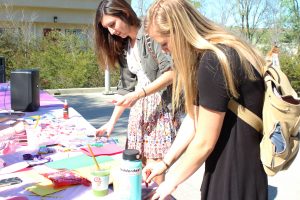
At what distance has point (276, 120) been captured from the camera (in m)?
1.11

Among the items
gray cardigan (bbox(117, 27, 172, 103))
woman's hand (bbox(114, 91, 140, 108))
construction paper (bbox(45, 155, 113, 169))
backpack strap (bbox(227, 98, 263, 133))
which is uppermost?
gray cardigan (bbox(117, 27, 172, 103))

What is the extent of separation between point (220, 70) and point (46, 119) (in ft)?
6.44

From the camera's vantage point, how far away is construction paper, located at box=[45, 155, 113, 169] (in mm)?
1657

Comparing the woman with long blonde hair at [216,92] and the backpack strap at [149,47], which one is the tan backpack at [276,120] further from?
the backpack strap at [149,47]

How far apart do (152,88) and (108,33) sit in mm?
493

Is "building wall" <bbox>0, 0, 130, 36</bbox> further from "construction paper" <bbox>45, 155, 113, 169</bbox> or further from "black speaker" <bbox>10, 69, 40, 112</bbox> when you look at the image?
"construction paper" <bbox>45, 155, 113, 169</bbox>

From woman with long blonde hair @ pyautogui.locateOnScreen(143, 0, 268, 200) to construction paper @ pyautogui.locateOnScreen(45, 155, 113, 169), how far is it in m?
0.55

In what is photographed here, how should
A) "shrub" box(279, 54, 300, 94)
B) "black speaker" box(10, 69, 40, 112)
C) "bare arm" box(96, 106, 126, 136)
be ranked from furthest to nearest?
1. "shrub" box(279, 54, 300, 94)
2. "black speaker" box(10, 69, 40, 112)
3. "bare arm" box(96, 106, 126, 136)

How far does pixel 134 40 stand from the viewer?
1.99m

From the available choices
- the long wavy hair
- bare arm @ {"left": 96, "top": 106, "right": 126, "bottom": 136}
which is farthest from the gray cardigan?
bare arm @ {"left": 96, "top": 106, "right": 126, "bottom": 136}

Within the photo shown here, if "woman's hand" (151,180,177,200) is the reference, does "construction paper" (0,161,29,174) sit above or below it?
below

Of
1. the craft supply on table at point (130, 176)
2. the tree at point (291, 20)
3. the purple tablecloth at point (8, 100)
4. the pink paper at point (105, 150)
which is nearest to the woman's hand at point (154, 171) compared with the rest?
the craft supply on table at point (130, 176)

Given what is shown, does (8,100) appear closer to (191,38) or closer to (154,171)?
(154,171)

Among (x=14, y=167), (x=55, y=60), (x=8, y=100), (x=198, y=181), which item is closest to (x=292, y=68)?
(x=55, y=60)
